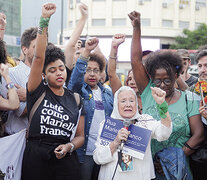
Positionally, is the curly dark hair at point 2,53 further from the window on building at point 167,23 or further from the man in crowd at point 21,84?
the window on building at point 167,23

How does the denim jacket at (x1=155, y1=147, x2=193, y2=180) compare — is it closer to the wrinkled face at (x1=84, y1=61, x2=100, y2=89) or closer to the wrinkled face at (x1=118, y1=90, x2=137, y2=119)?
the wrinkled face at (x1=118, y1=90, x2=137, y2=119)

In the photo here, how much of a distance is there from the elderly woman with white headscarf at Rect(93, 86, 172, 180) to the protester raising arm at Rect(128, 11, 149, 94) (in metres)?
0.36

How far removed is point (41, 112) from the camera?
2.73 meters

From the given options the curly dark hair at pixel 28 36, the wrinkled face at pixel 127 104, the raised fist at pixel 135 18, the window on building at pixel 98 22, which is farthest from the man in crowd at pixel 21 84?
the window on building at pixel 98 22

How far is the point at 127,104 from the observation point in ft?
9.28

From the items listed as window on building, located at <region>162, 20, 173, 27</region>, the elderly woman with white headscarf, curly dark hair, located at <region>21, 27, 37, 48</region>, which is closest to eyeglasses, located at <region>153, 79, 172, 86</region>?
the elderly woman with white headscarf

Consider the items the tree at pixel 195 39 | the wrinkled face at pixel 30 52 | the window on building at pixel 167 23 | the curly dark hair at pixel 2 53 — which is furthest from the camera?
the window on building at pixel 167 23

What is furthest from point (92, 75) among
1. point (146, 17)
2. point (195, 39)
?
point (146, 17)

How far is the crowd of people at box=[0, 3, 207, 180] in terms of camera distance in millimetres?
2707

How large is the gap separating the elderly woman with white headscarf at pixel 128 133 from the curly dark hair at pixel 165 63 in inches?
18.6

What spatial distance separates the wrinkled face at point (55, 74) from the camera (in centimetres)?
287

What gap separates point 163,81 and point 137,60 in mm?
369

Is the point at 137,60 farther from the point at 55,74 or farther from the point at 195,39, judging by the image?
the point at 195,39

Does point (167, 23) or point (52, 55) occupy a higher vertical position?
point (167, 23)
